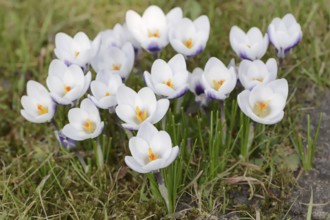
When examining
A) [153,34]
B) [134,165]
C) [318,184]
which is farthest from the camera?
[153,34]

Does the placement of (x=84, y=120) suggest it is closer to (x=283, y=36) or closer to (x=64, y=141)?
(x=64, y=141)

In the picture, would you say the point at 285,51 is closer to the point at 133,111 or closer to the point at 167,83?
the point at 167,83

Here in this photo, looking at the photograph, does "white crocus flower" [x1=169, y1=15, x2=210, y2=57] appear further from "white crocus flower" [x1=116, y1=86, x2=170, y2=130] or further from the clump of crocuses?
"white crocus flower" [x1=116, y1=86, x2=170, y2=130]

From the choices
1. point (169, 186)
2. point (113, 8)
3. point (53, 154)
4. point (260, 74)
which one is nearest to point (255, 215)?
point (169, 186)

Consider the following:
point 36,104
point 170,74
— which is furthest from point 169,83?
point 36,104

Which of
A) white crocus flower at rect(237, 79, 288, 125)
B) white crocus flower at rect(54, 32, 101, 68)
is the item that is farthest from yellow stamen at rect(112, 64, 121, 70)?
white crocus flower at rect(237, 79, 288, 125)

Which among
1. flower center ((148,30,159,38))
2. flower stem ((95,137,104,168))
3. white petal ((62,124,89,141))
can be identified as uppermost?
flower center ((148,30,159,38))
